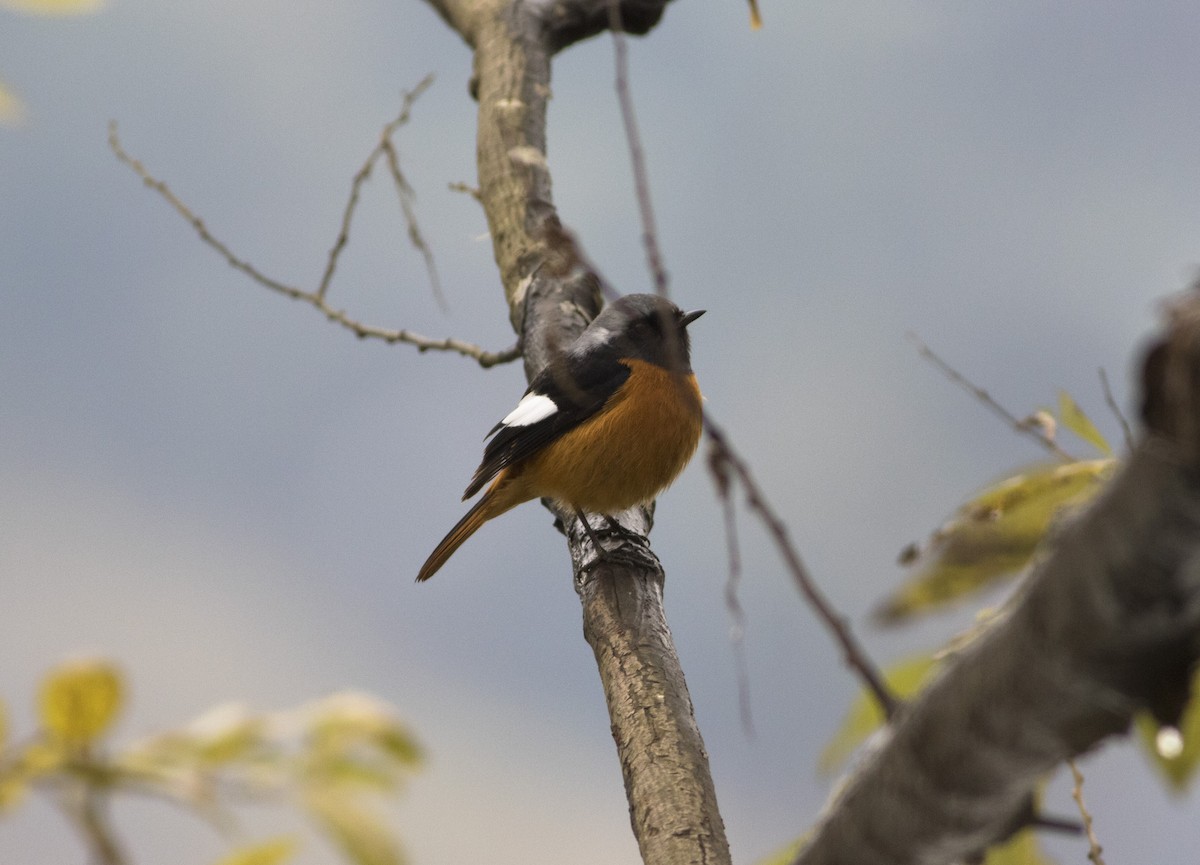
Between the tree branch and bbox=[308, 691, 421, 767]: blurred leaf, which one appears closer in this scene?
bbox=[308, 691, 421, 767]: blurred leaf

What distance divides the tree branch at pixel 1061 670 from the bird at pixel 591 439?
99.9 inches

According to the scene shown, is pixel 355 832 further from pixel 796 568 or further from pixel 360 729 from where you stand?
pixel 796 568

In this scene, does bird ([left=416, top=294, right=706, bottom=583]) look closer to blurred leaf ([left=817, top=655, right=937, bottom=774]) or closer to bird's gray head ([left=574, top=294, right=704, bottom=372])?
bird's gray head ([left=574, top=294, right=704, bottom=372])

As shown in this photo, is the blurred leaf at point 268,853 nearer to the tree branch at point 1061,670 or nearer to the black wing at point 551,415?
the tree branch at point 1061,670

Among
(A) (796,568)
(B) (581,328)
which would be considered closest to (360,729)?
(A) (796,568)

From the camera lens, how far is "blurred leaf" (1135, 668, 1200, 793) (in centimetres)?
112

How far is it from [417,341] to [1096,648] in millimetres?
3471

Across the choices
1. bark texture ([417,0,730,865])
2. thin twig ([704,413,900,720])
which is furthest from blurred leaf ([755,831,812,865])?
bark texture ([417,0,730,865])

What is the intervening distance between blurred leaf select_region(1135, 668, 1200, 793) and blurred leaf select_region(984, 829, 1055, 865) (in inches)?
8.9

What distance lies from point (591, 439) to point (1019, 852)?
2653 mm

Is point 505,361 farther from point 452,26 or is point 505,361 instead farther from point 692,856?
point 692,856

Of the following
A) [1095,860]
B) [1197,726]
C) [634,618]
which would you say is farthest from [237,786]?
[634,618]

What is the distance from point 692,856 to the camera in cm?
235

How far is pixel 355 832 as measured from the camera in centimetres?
70
